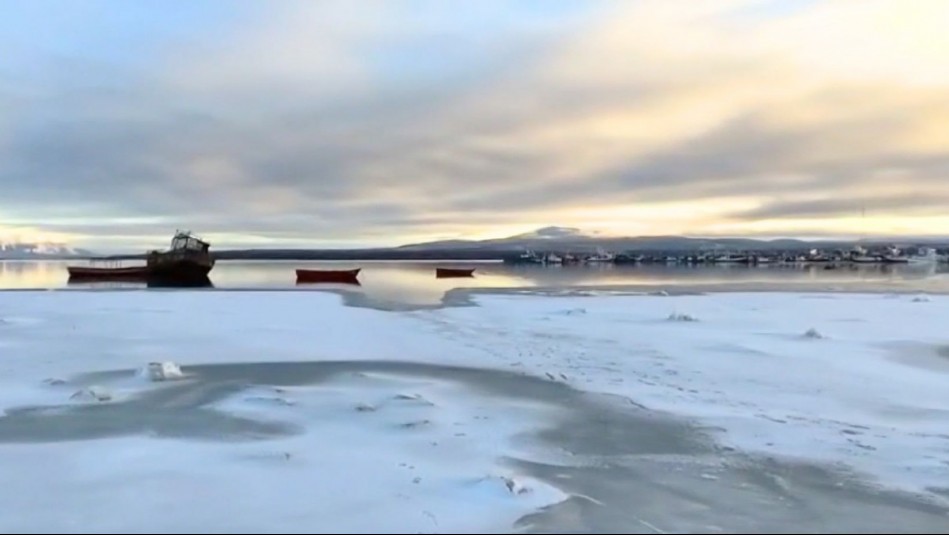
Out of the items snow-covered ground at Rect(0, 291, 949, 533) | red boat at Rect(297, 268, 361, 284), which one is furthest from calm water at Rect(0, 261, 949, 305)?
snow-covered ground at Rect(0, 291, 949, 533)

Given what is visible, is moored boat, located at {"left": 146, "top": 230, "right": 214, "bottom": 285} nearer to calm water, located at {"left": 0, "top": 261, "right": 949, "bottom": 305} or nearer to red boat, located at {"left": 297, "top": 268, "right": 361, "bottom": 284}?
calm water, located at {"left": 0, "top": 261, "right": 949, "bottom": 305}

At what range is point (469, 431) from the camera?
603 centimetres

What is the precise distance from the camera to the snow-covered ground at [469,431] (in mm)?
4176

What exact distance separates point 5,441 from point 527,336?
852 cm

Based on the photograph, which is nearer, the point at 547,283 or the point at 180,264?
the point at 547,283

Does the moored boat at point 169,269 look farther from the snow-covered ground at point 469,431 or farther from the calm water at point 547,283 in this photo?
the snow-covered ground at point 469,431

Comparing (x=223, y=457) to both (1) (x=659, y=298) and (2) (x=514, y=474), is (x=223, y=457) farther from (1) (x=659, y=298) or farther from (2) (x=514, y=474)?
(1) (x=659, y=298)

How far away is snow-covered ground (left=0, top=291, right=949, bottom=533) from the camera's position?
13.7ft

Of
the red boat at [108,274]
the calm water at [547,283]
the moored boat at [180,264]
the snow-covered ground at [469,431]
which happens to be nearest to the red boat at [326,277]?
the calm water at [547,283]

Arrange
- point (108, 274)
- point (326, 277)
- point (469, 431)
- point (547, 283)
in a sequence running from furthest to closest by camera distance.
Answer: point (108, 274) → point (326, 277) → point (547, 283) → point (469, 431)

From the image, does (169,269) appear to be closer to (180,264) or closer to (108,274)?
Result: (180,264)

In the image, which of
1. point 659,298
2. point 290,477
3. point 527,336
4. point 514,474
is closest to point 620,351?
point 527,336

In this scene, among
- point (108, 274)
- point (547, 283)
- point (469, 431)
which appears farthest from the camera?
point (108, 274)

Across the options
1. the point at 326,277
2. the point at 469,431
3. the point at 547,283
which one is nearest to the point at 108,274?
the point at 326,277
